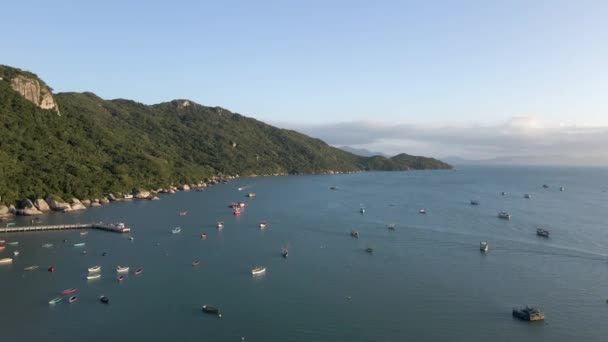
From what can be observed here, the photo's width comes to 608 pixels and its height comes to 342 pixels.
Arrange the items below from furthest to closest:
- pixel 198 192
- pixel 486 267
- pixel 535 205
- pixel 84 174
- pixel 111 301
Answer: pixel 198 192, pixel 535 205, pixel 84 174, pixel 486 267, pixel 111 301

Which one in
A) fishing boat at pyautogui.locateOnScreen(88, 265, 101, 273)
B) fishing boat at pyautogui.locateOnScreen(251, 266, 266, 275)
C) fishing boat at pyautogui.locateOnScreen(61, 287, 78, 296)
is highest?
fishing boat at pyautogui.locateOnScreen(88, 265, 101, 273)

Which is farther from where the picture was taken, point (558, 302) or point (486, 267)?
point (486, 267)

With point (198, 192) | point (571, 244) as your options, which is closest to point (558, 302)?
point (571, 244)


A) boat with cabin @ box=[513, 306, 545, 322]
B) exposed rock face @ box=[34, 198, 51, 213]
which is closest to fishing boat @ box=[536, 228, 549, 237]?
boat with cabin @ box=[513, 306, 545, 322]

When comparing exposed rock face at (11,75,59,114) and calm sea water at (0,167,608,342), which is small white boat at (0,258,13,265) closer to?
calm sea water at (0,167,608,342)

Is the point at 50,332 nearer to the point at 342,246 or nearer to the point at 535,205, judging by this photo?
the point at 342,246

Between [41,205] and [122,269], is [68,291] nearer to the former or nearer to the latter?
[122,269]

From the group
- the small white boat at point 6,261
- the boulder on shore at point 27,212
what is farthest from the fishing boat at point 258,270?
the boulder on shore at point 27,212
